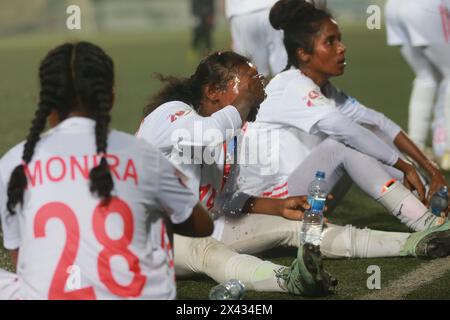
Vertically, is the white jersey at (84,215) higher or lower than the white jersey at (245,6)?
lower

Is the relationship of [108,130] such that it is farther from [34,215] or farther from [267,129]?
[267,129]

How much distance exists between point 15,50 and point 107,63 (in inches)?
844

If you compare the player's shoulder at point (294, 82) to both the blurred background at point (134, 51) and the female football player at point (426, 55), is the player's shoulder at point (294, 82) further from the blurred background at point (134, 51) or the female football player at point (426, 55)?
the female football player at point (426, 55)

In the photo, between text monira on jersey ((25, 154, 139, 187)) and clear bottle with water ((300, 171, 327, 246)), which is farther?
clear bottle with water ((300, 171, 327, 246))

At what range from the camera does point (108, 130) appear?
3.30m

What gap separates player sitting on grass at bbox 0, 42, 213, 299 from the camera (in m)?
3.25

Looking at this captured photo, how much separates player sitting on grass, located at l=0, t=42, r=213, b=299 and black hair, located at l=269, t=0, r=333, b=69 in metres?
2.28

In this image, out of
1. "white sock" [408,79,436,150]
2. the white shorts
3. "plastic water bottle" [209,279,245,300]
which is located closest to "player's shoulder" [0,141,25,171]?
"plastic water bottle" [209,279,245,300]

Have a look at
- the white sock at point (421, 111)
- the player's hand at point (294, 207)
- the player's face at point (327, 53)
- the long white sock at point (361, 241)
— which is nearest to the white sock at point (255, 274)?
the player's hand at point (294, 207)

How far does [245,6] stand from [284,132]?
2914 mm

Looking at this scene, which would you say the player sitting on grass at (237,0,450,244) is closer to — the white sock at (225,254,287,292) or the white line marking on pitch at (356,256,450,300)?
the white line marking on pitch at (356,256,450,300)

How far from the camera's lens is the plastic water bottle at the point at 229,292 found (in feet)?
13.2

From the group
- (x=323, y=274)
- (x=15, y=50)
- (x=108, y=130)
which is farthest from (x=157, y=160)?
(x=15, y=50)

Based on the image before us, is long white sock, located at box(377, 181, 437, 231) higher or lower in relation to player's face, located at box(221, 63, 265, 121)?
lower
